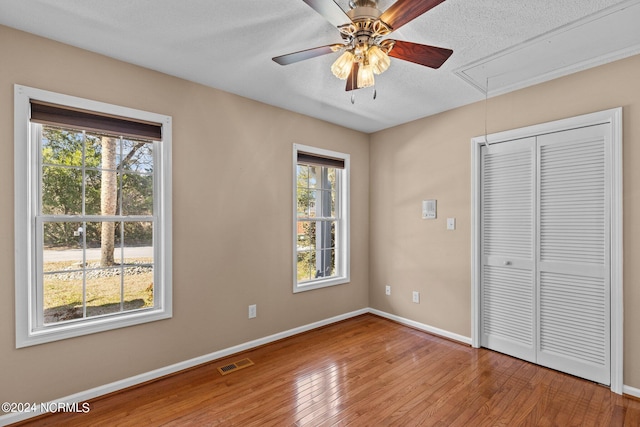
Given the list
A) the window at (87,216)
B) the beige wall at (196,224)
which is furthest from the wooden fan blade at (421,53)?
the window at (87,216)

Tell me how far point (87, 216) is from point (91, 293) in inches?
23.0

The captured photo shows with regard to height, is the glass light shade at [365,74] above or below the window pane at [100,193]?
above

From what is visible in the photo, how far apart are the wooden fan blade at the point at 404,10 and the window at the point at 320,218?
6.70 feet

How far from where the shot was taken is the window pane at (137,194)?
2.46m

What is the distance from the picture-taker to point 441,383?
8.04ft

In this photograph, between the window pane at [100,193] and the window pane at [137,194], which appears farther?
the window pane at [137,194]

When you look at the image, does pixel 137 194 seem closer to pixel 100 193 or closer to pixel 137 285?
pixel 100 193

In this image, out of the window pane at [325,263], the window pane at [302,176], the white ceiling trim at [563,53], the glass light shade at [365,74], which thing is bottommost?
the window pane at [325,263]

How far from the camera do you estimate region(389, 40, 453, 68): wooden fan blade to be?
1.63m

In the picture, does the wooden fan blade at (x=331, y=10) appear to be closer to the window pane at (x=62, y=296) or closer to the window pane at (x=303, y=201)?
the window pane at (x=303, y=201)

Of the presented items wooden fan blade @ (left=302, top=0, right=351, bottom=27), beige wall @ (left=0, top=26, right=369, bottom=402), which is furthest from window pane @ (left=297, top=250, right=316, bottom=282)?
wooden fan blade @ (left=302, top=0, right=351, bottom=27)

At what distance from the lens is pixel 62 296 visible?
2.20 metres

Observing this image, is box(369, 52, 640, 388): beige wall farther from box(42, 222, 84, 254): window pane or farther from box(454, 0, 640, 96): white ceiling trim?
box(42, 222, 84, 254): window pane

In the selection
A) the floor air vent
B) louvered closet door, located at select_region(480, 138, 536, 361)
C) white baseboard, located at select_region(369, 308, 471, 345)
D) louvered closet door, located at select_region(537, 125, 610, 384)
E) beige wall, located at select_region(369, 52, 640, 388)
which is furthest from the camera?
white baseboard, located at select_region(369, 308, 471, 345)
